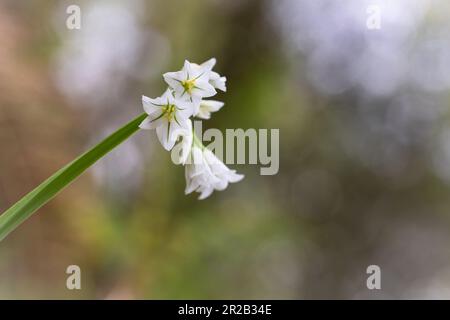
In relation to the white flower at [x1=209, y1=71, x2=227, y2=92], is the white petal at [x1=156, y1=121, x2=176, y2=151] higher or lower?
lower

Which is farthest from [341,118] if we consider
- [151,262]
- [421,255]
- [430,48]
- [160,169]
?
[151,262]

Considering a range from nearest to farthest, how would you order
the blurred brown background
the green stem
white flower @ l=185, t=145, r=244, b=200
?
1. the green stem
2. white flower @ l=185, t=145, r=244, b=200
3. the blurred brown background

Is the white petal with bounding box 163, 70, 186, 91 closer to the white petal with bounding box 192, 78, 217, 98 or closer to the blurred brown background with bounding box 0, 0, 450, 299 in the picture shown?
the white petal with bounding box 192, 78, 217, 98

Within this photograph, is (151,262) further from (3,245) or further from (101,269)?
(3,245)

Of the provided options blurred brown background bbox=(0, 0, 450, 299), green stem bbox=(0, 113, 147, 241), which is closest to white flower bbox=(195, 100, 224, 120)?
green stem bbox=(0, 113, 147, 241)

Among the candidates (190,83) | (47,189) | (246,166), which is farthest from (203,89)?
(246,166)

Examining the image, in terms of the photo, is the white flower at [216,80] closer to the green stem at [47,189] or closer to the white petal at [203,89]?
the white petal at [203,89]

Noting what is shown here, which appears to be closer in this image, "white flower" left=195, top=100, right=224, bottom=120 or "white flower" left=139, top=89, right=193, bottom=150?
"white flower" left=139, top=89, right=193, bottom=150
